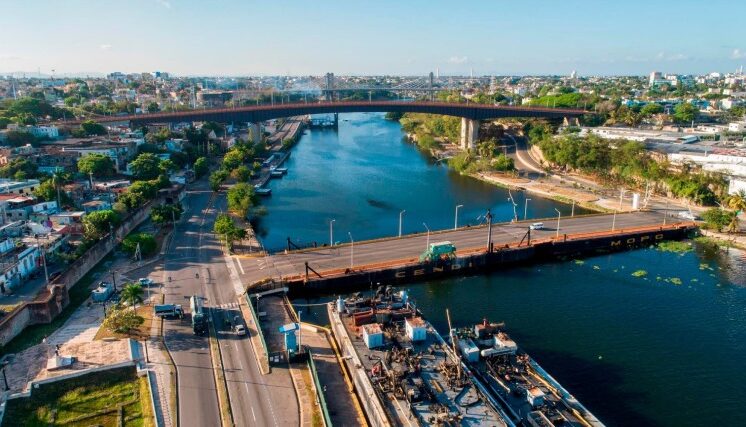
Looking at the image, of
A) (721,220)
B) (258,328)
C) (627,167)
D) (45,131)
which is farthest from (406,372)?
(45,131)

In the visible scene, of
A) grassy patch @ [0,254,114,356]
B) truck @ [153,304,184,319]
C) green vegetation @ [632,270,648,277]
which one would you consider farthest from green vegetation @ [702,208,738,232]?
grassy patch @ [0,254,114,356]

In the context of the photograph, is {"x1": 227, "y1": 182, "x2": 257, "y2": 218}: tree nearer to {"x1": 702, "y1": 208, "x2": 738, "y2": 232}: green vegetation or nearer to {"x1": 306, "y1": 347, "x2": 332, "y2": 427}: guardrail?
{"x1": 306, "y1": 347, "x2": 332, "y2": 427}: guardrail

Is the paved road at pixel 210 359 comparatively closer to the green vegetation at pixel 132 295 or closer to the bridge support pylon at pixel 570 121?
the green vegetation at pixel 132 295

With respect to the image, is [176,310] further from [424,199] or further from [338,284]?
[424,199]

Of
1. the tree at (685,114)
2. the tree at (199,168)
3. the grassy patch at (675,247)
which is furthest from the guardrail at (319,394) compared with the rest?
the tree at (685,114)

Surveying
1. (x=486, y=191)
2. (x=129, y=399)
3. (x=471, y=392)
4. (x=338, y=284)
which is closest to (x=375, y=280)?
(x=338, y=284)

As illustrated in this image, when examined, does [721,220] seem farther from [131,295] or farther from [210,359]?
[131,295]
